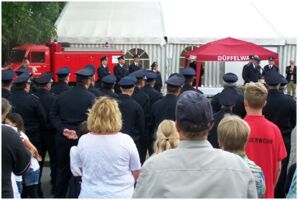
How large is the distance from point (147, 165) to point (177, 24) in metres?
21.2

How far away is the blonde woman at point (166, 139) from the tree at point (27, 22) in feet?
43.1

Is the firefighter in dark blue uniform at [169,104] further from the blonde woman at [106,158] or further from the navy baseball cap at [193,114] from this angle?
the navy baseball cap at [193,114]

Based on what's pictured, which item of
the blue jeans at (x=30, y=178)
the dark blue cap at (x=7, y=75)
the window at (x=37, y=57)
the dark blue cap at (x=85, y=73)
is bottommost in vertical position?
the blue jeans at (x=30, y=178)

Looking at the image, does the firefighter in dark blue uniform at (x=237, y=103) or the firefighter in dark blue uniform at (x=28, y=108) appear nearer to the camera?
the firefighter in dark blue uniform at (x=237, y=103)

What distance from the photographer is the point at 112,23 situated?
969 inches

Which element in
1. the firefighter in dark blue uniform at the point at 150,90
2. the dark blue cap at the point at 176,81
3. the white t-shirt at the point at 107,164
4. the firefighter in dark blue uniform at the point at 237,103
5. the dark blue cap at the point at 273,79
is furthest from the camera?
the firefighter in dark blue uniform at the point at 150,90

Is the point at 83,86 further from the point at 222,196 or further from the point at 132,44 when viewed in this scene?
the point at 132,44

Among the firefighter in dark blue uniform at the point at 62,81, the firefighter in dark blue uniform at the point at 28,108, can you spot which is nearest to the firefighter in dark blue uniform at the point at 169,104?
the firefighter in dark blue uniform at the point at 28,108

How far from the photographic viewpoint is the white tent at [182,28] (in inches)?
912

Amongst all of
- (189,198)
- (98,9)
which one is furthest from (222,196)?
(98,9)

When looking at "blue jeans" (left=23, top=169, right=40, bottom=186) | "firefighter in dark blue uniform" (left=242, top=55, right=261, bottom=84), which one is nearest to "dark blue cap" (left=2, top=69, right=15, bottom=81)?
"blue jeans" (left=23, top=169, right=40, bottom=186)

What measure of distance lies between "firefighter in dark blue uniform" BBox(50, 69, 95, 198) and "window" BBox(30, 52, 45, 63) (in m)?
15.1

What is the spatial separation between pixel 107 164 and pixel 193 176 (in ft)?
6.30

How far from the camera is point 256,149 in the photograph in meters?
5.22
